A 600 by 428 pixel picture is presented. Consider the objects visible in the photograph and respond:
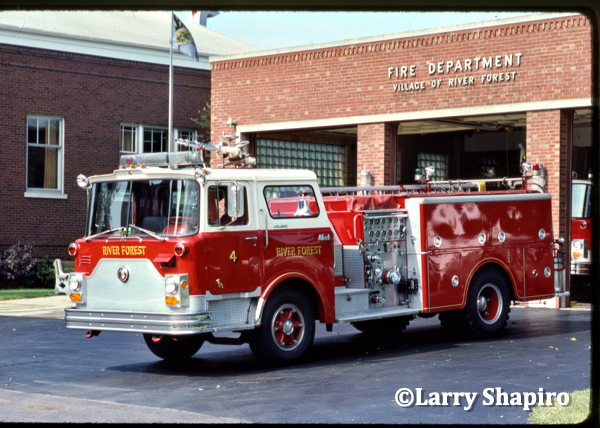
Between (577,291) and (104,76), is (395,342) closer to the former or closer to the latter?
(577,291)

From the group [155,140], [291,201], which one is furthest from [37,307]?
[155,140]

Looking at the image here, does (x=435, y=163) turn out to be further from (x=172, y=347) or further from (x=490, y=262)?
(x=172, y=347)

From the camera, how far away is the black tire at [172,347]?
10.1 m

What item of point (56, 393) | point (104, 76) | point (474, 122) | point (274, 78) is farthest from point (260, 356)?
point (104, 76)

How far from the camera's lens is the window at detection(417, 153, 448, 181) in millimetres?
26500

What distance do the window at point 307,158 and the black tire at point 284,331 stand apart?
11.8 metres

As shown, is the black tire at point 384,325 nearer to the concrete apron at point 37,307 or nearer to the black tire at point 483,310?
the black tire at point 483,310

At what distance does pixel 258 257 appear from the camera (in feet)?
30.3

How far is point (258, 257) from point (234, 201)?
28.5 inches

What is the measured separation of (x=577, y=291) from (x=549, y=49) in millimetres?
6244

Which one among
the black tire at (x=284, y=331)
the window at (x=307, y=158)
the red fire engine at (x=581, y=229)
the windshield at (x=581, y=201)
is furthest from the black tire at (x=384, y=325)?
the window at (x=307, y=158)

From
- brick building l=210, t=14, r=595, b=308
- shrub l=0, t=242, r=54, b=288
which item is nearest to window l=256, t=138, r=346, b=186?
brick building l=210, t=14, r=595, b=308

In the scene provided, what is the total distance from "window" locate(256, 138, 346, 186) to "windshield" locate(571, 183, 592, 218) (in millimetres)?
7633

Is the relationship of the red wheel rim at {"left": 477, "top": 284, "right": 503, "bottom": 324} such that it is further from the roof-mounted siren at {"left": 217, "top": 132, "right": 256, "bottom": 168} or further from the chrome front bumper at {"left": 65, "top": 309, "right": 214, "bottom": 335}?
the chrome front bumper at {"left": 65, "top": 309, "right": 214, "bottom": 335}
